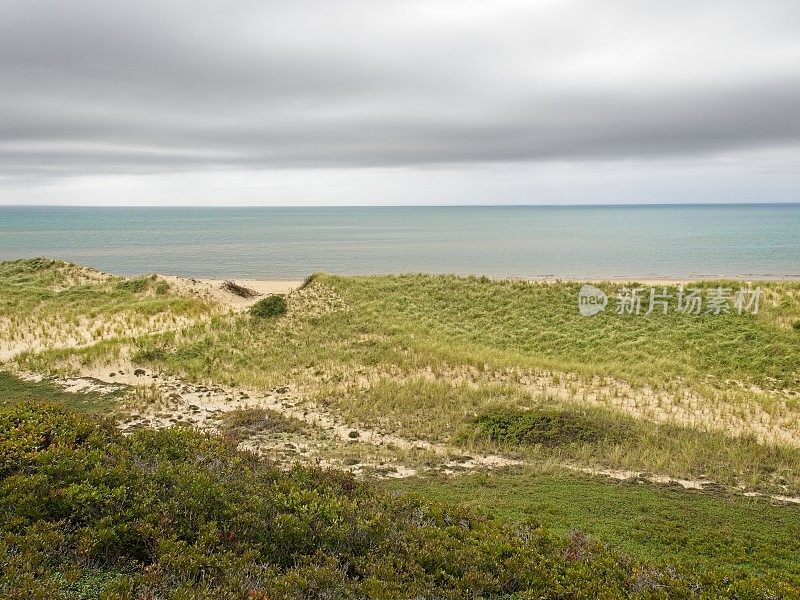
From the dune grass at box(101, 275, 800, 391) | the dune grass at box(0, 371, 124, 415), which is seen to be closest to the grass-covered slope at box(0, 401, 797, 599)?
the dune grass at box(0, 371, 124, 415)

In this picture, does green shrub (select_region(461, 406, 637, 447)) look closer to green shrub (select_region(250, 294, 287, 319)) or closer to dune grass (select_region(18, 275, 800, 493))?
dune grass (select_region(18, 275, 800, 493))

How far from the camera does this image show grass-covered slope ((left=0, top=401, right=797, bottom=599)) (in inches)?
228

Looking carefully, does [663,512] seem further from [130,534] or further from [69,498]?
[69,498]

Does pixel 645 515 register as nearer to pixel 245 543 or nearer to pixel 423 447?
pixel 423 447

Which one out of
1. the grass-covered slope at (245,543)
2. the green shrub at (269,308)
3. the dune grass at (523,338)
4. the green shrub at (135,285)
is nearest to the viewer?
the grass-covered slope at (245,543)

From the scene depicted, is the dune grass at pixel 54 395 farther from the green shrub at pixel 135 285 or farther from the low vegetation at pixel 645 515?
the green shrub at pixel 135 285

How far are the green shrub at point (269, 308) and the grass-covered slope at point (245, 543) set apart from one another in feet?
65.4

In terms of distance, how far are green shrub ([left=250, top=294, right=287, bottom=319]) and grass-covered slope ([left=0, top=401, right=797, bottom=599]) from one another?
65.4 ft

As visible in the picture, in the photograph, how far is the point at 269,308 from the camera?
95.9 feet

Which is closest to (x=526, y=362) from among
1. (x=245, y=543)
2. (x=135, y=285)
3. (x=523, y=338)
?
(x=523, y=338)

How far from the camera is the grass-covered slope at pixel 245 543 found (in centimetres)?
579

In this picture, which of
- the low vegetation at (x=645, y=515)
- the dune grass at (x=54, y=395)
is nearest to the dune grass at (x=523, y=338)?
the dune grass at (x=54, y=395)

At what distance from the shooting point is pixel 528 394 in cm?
1889

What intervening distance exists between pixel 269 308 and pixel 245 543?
76.3ft
